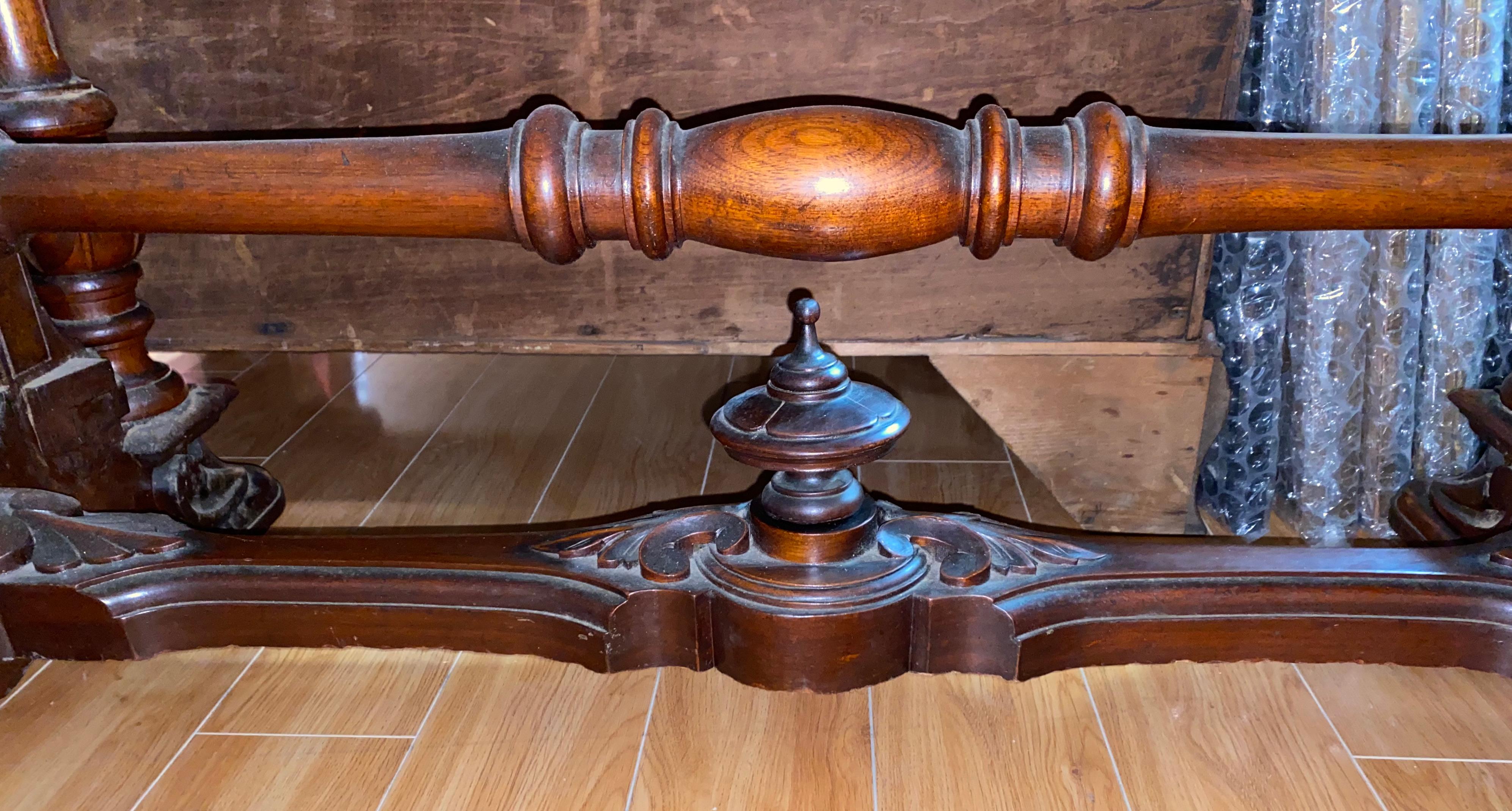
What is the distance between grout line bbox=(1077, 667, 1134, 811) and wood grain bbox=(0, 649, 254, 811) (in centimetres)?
79

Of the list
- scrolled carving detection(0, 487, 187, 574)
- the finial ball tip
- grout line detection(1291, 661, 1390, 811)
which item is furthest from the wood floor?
the finial ball tip

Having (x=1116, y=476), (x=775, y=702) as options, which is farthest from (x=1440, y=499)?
(x=775, y=702)

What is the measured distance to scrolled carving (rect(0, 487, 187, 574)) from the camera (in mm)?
942

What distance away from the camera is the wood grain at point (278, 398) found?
5.67 feet

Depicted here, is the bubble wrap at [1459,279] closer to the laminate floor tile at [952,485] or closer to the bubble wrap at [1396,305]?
the bubble wrap at [1396,305]

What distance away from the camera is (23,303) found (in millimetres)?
1015

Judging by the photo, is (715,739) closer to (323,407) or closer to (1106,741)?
(1106,741)

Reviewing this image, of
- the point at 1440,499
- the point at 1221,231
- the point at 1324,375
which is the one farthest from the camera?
the point at 1324,375

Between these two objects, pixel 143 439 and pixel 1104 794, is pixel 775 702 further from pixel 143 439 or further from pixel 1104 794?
pixel 143 439

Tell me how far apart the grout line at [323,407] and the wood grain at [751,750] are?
3.30ft

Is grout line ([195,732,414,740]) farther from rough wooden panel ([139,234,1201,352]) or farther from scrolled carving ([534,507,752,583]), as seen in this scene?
rough wooden panel ([139,234,1201,352])

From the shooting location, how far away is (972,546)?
0.91m

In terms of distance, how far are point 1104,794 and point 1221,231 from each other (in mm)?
448

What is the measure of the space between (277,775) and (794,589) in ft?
1.50
